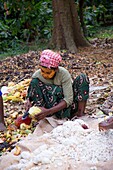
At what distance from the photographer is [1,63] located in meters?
8.54

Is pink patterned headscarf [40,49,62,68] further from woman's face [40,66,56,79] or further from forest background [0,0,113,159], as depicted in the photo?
forest background [0,0,113,159]

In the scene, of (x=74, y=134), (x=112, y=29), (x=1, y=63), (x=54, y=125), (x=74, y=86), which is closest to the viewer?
(x=74, y=134)

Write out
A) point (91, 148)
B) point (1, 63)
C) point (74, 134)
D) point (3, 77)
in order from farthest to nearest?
point (1, 63) → point (3, 77) → point (74, 134) → point (91, 148)

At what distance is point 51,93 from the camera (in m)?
3.99

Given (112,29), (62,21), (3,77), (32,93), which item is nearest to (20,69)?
(3,77)

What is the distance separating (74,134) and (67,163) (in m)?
0.55

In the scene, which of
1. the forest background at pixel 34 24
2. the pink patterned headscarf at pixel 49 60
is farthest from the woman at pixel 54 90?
the forest background at pixel 34 24

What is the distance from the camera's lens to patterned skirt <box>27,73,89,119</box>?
13.1 feet

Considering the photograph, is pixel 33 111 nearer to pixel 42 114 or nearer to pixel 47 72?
pixel 42 114

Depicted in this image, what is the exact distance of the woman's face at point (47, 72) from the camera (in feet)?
12.6

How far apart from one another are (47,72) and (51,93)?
267 millimetres

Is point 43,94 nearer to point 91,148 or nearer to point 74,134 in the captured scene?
point 74,134

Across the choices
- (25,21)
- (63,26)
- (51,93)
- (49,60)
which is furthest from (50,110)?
(25,21)

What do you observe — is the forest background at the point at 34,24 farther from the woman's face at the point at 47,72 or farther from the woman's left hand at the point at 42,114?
the woman's left hand at the point at 42,114
